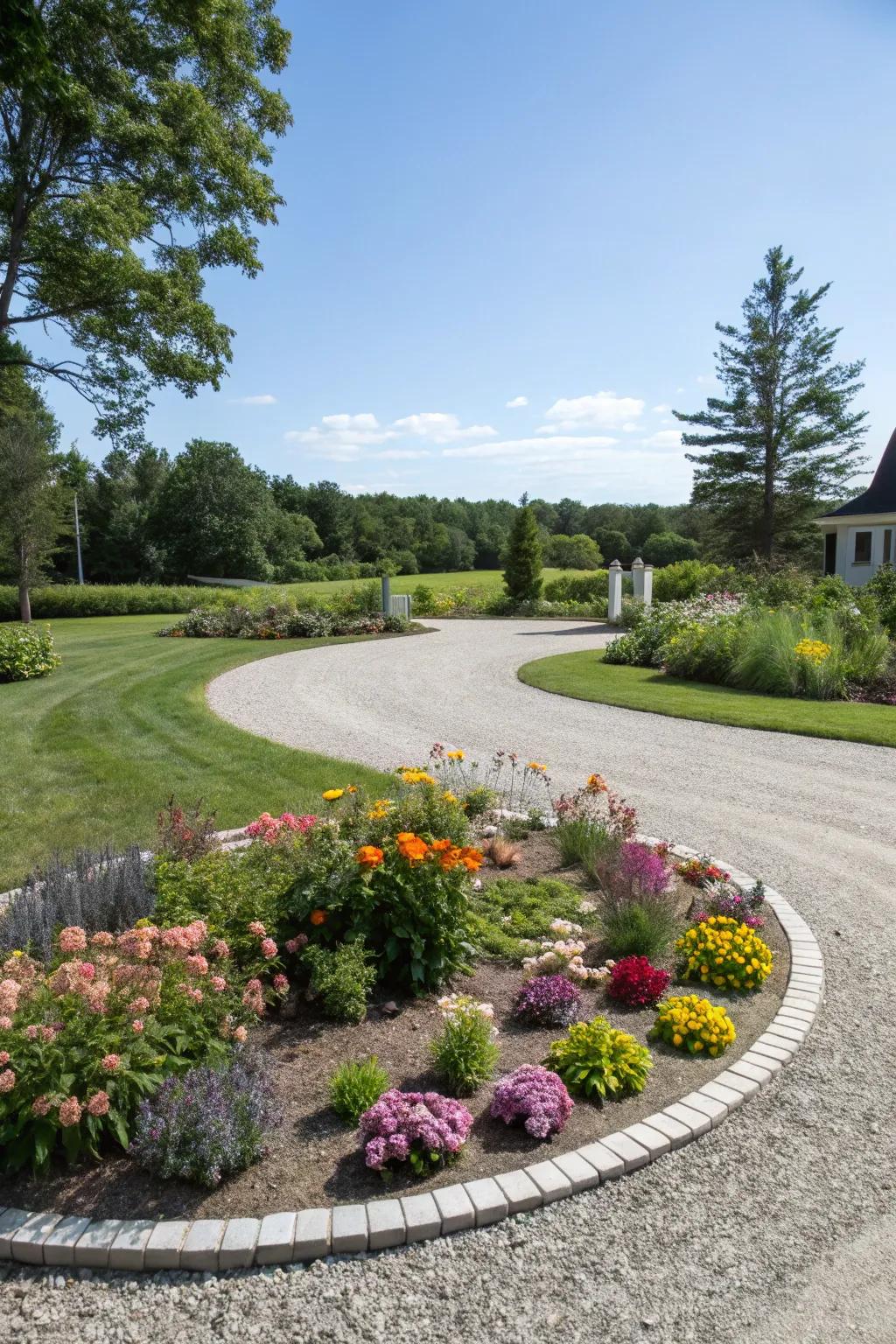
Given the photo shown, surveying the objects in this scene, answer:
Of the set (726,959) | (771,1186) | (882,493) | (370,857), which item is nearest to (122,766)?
(370,857)

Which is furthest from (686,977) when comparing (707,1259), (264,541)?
(264,541)

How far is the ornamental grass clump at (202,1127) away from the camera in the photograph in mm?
2377

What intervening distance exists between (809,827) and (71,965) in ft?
16.6

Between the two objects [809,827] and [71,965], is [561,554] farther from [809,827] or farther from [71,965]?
[71,965]

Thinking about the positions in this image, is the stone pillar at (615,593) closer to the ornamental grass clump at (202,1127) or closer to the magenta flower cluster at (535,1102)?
the magenta flower cluster at (535,1102)

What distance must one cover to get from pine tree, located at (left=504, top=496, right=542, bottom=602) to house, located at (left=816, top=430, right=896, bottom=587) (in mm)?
9116

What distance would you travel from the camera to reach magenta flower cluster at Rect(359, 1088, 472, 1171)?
2.44m

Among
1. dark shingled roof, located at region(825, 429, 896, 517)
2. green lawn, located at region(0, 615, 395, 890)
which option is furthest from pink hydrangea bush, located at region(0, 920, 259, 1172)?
dark shingled roof, located at region(825, 429, 896, 517)

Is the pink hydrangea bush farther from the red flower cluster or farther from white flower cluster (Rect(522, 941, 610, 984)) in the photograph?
the red flower cluster

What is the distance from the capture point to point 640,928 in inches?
152

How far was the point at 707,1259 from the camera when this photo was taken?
2.19 metres

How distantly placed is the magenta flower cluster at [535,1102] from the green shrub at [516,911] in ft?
3.26

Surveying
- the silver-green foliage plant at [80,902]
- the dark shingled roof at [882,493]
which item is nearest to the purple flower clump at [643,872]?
the silver-green foliage plant at [80,902]

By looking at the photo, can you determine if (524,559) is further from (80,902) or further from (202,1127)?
(202,1127)
